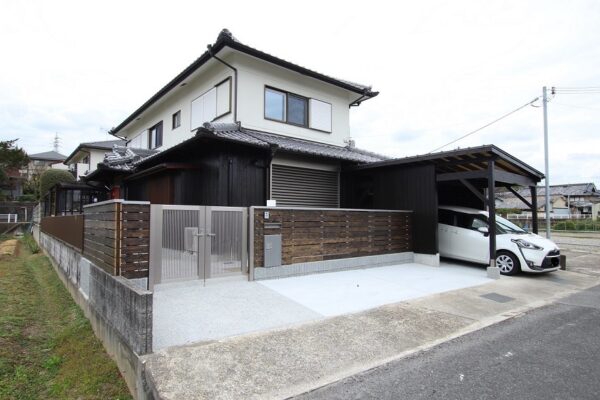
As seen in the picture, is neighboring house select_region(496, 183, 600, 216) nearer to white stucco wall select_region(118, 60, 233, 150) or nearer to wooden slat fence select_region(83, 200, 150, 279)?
white stucco wall select_region(118, 60, 233, 150)

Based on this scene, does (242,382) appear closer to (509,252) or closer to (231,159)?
(231,159)

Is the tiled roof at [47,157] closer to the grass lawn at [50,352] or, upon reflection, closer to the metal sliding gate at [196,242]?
the grass lawn at [50,352]

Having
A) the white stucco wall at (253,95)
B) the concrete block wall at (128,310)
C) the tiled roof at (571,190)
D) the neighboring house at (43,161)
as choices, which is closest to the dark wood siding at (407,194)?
the white stucco wall at (253,95)

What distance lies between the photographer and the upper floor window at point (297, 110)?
10.6 meters

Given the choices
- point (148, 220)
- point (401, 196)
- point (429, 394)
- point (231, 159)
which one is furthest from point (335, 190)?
point (429, 394)

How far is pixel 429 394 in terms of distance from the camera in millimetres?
2795

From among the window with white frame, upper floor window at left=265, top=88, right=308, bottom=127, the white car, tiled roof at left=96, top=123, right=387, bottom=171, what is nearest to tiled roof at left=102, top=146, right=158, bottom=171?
tiled roof at left=96, top=123, right=387, bottom=171

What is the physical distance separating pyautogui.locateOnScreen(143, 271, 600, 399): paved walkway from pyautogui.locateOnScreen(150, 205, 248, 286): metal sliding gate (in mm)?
2350

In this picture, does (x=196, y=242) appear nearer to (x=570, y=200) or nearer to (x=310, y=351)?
(x=310, y=351)

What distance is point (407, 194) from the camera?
9570 mm

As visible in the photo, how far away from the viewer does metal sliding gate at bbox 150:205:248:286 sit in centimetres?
545

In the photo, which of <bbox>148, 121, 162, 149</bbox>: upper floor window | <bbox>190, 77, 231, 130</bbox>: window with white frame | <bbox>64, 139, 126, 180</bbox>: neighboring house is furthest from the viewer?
<bbox>64, 139, 126, 180</bbox>: neighboring house

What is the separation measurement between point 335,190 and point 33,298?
843 centimetres

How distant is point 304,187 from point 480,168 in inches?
202
